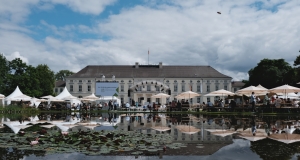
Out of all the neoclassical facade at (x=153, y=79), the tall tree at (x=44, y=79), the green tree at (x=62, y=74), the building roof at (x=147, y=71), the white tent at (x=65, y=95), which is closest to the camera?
the white tent at (x=65, y=95)

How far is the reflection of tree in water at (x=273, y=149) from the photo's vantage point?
245 inches

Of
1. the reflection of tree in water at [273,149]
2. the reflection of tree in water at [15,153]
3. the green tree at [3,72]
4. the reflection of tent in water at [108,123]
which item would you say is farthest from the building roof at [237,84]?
the reflection of tree in water at [15,153]

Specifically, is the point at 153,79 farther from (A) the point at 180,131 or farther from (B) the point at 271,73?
(A) the point at 180,131

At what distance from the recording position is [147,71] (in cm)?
7181

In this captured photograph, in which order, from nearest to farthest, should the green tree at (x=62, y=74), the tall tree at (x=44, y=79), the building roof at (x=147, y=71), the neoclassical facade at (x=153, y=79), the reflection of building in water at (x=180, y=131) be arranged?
the reflection of building in water at (x=180, y=131), the tall tree at (x=44, y=79), the neoclassical facade at (x=153, y=79), the building roof at (x=147, y=71), the green tree at (x=62, y=74)

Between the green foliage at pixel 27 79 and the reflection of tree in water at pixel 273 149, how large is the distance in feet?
192

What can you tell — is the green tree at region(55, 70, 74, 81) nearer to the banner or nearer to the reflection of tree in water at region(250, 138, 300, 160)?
the banner

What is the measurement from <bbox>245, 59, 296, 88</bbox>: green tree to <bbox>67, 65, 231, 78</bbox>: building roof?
8.41m

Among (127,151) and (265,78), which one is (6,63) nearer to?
(265,78)

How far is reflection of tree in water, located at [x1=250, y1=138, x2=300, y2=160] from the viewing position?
6.22 m

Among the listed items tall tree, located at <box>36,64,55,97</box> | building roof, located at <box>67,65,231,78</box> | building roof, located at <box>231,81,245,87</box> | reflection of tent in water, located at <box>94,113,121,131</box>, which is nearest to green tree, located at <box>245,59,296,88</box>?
building roof, located at <box>67,65,231,78</box>

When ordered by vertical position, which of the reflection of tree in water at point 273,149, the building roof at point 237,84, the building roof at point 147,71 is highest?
the building roof at point 147,71

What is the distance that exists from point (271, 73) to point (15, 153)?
2341 inches

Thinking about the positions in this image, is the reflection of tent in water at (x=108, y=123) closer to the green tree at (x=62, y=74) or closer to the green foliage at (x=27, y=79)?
the green foliage at (x=27, y=79)
